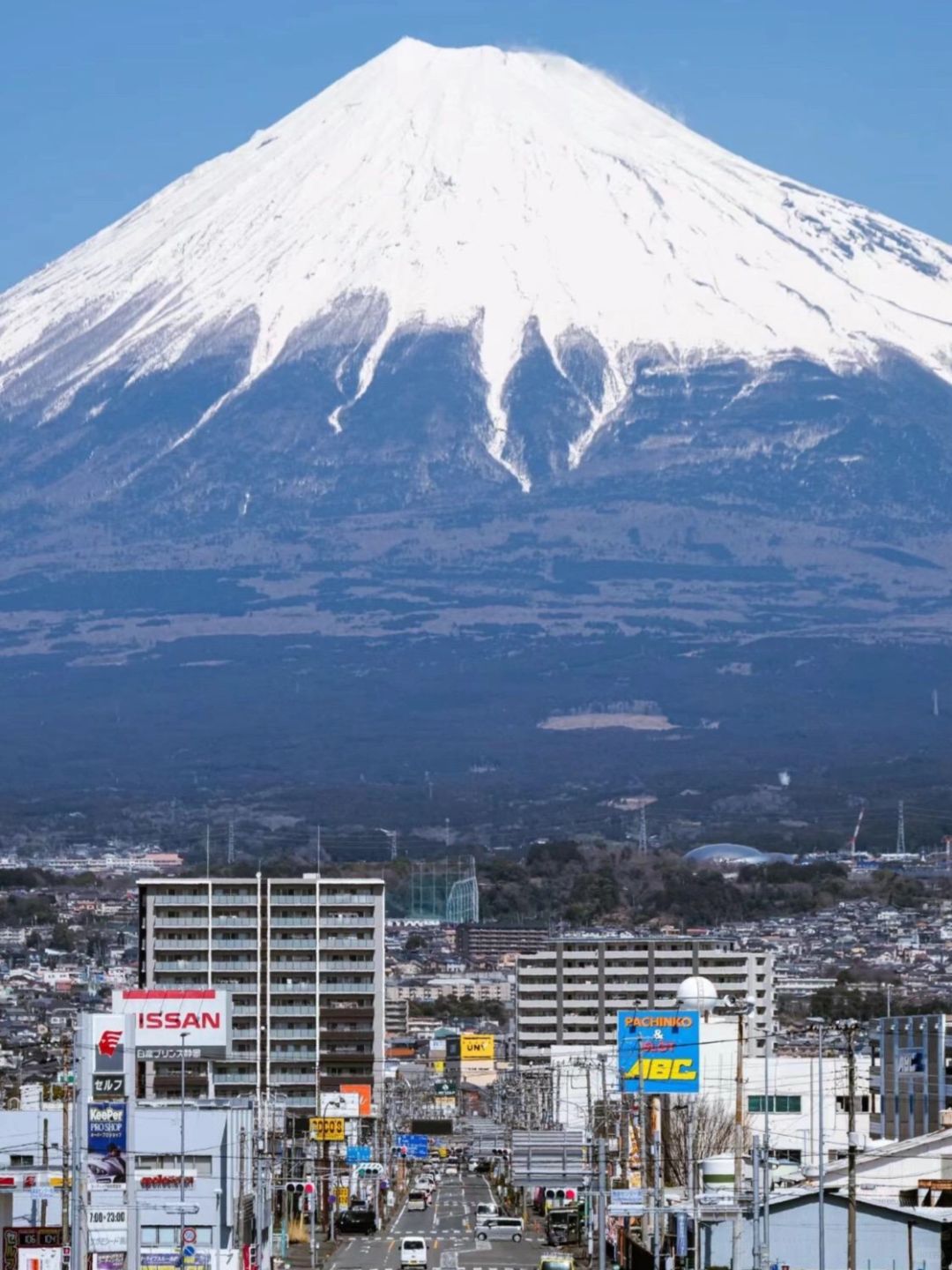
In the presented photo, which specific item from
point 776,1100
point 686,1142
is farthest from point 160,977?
point 686,1142

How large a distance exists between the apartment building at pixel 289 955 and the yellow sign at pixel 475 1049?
47.6 meters

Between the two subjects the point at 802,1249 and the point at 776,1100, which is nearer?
the point at 802,1249

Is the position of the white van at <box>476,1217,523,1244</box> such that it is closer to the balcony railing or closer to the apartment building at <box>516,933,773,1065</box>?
the balcony railing

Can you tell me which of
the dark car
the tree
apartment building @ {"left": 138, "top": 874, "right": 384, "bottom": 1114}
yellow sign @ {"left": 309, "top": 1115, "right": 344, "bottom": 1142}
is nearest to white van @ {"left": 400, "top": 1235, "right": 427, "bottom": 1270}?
the tree

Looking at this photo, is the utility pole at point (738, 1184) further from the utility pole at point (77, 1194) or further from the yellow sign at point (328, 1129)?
the yellow sign at point (328, 1129)

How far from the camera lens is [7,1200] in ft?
234

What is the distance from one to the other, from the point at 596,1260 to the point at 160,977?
6540 centimetres

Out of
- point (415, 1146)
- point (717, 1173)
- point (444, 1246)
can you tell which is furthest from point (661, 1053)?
point (415, 1146)

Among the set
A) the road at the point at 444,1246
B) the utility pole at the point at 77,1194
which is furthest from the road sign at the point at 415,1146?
the utility pole at the point at 77,1194

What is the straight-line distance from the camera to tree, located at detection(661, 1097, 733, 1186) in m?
87.2

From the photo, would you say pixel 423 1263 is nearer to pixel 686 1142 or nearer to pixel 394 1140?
pixel 686 1142

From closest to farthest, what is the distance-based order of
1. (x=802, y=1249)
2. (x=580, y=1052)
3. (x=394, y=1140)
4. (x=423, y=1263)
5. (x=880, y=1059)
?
(x=802, y=1249)
(x=423, y=1263)
(x=880, y=1059)
(x=394, y=1140)
(x=580, y=1052)

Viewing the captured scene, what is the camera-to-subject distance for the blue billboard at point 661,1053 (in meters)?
71.7

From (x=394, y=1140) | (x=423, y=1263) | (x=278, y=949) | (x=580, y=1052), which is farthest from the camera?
(x=580, y=1052)
